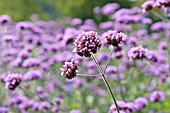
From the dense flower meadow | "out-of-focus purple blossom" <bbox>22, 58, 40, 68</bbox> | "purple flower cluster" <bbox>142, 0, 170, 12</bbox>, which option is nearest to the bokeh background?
the dense flower meadow

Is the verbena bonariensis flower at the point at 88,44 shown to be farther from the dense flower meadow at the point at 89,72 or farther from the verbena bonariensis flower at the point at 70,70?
the dense flower meadow at the point at 89,72

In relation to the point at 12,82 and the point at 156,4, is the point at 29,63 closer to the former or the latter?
the point at 12,82

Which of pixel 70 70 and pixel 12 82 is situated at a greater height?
pixel 70 70

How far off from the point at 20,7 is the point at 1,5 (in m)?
2.28

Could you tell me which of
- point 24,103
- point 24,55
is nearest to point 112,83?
point 24,55

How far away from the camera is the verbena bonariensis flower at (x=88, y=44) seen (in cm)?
245

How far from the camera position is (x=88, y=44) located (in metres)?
2.46

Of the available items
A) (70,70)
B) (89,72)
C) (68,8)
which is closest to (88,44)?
(70,70)

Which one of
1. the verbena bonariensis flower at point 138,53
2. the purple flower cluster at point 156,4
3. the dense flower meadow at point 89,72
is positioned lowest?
the dense flower meadow at point 89,72

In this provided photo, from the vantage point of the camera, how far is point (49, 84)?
22.1ft

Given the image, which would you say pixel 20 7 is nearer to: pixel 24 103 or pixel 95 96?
pixel 95 96

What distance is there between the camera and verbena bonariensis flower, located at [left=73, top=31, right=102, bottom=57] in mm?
2448

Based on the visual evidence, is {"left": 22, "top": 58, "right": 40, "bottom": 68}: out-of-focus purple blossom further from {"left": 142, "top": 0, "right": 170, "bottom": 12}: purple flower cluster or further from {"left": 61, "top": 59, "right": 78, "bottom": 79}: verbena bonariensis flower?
{"left": 61, "top": 59, "right": 78, "bottom": 79}: verbena bonariensis flower

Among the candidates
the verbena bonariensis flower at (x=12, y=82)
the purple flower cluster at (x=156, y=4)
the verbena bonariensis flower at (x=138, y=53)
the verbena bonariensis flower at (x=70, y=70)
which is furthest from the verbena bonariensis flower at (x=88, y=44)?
the purple flower cluster at (x=156, y=4)
